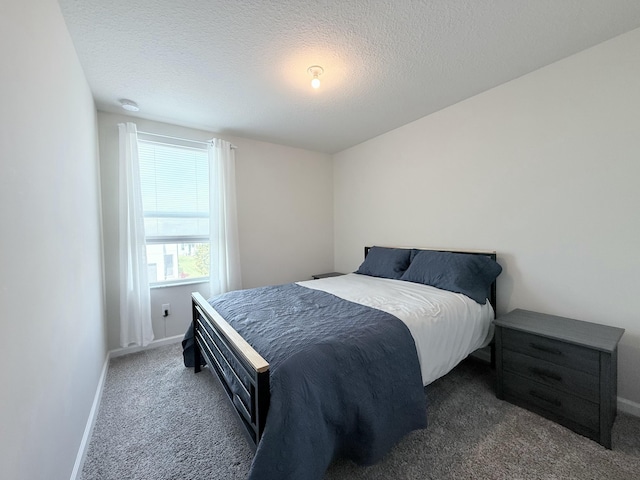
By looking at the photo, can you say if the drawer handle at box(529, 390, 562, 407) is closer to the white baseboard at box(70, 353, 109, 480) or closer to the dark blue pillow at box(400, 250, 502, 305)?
the dark blue pillow at box(400, 250, 502, 305)

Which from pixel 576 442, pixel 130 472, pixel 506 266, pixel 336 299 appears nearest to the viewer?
pixel 130 472

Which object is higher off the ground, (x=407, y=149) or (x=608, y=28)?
(x=608, y=28)

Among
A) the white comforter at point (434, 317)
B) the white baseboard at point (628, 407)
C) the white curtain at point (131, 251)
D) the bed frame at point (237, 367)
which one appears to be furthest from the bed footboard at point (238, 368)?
the white baseboard at point (628, 407)

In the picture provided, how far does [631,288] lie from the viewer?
1.74 meters

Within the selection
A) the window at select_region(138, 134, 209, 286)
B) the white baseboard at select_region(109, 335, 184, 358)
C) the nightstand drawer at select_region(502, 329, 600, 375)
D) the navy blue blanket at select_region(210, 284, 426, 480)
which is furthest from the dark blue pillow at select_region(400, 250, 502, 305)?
the white baseboard at select_region(109, 335, 184, 358)

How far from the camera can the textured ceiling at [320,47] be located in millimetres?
1500

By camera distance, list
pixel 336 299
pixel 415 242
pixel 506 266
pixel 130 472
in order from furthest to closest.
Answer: pixel 415 242 → pixel 506 266 → pixel 336 299 → pixel 130 472

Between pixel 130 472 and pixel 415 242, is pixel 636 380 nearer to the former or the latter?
pixel 415 242

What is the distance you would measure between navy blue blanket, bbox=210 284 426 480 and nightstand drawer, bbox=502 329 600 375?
88cm

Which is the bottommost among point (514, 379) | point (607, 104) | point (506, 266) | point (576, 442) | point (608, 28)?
point (576, 442)

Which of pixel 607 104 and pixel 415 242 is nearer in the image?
pixel 607 104

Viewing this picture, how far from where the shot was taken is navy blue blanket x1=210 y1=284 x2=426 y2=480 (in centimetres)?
105

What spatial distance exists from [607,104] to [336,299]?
7.71ft

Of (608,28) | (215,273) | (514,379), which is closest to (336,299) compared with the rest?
(514,379)
